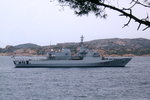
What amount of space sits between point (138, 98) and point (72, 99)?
5292 mm

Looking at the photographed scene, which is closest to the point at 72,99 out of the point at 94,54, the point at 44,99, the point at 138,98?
the point at 44,99

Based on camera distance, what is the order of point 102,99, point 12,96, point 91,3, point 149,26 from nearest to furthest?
point 149,26 → point 91,3 → point 102,99 → point 12,96

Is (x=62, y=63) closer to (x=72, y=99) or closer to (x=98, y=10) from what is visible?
(x=72, y=99)

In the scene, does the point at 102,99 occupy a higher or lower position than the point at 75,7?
lower

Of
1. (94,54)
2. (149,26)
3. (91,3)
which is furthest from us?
(94,54)

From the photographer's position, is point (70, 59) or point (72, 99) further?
point (70, 59)

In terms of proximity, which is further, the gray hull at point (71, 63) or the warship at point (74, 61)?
the gray hull at point (71, 63)

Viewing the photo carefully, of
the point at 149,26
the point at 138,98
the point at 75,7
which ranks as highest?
the point at 75,7

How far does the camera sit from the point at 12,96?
30.2m

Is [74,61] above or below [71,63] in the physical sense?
above

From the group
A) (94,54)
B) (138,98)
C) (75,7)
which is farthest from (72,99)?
(94,54)

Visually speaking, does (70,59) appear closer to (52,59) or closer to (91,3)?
(52,59)

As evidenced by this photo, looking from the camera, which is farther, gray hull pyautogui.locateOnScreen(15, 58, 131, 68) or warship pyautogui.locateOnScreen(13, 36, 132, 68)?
gray hull pyautogui.locateOnScreen(15, 58, 131, 68)

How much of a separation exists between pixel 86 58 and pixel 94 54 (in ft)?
6.62
